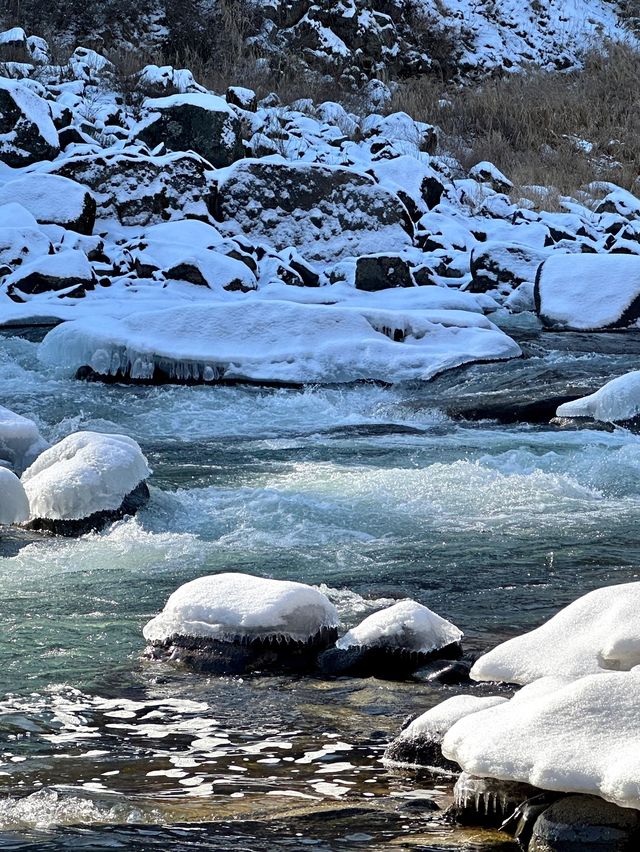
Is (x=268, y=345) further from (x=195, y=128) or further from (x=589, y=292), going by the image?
(x=195, y=128)

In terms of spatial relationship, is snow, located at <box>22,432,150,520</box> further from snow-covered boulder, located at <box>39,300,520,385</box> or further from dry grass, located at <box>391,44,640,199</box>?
dry grass, located at <box>391,44,640,199</box>

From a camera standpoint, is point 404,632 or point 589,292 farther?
point 589,292

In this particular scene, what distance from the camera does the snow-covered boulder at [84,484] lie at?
6145 millimetres

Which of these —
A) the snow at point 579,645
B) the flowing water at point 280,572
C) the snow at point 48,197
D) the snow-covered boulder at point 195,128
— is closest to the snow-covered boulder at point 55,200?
the snow at point 48,197

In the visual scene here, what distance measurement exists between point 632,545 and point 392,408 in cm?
408

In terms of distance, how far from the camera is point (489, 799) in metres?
2.77

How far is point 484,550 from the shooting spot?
569 centimetres

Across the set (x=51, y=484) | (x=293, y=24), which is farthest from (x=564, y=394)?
(x=293, y=24)

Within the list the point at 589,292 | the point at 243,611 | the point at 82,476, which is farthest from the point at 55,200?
the point at 243,611

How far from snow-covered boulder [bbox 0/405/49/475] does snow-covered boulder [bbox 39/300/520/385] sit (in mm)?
3225

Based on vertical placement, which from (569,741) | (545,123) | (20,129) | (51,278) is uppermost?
(545,123)

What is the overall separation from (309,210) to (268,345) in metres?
5.70

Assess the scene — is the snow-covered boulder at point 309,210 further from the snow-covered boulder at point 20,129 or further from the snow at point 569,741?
the snow at point 569,741

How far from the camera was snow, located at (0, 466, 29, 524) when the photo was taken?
242 inches
